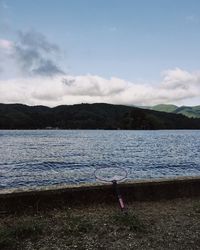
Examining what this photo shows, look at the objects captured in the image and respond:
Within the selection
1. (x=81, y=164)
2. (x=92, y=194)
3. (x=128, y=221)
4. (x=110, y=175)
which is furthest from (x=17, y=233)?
(x=81, y=164)

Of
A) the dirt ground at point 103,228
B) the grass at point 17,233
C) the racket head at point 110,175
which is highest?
the racket head at point 110,175

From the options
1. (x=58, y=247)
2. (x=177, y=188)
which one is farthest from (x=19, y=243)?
(x=177, y=188)

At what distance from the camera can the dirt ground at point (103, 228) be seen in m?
6.07

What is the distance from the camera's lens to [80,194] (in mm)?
8961

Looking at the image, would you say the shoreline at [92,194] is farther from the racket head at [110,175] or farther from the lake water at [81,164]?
the lake water at [81,164]

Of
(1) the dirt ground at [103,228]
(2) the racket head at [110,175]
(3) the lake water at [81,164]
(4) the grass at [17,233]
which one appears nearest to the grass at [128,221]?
(1) the dirt ground at [103,228]

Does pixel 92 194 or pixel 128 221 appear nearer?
pixel 128 221

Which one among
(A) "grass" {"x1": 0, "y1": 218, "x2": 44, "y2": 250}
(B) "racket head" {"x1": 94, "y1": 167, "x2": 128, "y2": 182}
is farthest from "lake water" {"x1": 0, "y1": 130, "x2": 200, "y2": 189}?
(A) "grass" {"x1": 0, "y1": 218, "x2": 44, "y2": 250}

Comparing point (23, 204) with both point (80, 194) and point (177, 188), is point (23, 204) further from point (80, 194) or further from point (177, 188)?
point (177, 188)

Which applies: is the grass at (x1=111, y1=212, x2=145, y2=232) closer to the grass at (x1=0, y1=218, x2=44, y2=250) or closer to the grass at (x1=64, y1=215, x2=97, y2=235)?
the grass at (x1=64, y1=215, x2=97, y2=235)

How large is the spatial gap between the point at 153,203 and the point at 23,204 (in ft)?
12.4

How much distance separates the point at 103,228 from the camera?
695cm

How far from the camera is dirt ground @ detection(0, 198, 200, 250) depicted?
6.07 meters

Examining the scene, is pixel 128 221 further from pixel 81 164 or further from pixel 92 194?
pixel 81 164
